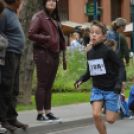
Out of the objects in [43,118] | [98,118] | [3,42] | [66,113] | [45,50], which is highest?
[3,42]

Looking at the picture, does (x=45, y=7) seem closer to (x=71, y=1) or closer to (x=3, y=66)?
(x=3, y=66)

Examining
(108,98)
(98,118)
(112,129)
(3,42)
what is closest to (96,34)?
(108,98)

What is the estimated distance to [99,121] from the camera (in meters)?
4.92

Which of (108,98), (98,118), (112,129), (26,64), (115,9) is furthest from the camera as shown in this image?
(115,9)

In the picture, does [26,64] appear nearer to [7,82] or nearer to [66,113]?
[66,113]

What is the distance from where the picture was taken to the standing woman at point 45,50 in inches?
241

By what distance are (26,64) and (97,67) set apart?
3.22 metres

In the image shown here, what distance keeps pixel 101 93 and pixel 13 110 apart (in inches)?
54.4

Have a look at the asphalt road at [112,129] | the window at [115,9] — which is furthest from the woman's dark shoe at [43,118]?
the window at [115,9]

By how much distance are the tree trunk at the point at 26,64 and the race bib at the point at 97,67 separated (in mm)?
3013

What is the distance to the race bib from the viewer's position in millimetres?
5102

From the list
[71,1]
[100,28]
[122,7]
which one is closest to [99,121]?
[100,28]

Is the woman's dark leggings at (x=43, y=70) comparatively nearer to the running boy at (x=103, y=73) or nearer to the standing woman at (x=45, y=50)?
the standing woman at (x=45, y=50)

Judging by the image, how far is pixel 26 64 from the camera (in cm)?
807
